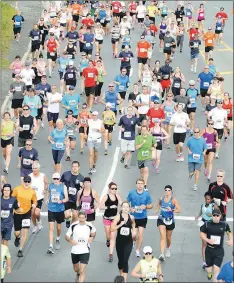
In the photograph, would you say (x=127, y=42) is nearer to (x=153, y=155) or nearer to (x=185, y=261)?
(x=153, y=155)

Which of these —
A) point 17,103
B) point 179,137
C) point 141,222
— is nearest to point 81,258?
point 141,222

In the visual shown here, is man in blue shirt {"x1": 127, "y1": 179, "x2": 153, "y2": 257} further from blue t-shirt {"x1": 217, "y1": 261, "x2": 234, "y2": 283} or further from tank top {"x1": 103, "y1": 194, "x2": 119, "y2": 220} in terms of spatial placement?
blue t-shirt {"x1": 217, "y1": 261, "x2": 234, "y2": 283}

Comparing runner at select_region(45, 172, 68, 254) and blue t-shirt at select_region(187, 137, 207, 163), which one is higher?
blue t-shirt at select_region(187, 137, 207, 163)

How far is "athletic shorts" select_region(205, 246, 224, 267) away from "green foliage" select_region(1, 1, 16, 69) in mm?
19099

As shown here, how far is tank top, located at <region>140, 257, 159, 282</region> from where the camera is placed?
48.3ft

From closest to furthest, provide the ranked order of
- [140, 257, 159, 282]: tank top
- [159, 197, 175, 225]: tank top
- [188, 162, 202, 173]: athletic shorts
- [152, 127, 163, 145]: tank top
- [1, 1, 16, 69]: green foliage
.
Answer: [140, 257, 159, 282]: tank top
[159, 197, 175, 225]: tank top
[188, 162, 202, 173]: athletic shorts
[152, 127, 163, 145]: tank top
[1, 1, 16, 69]: green foliage

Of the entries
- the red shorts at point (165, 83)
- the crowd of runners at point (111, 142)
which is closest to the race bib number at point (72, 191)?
the crowd of runners at point (111, 142)

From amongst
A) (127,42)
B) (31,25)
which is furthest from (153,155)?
(31,25)

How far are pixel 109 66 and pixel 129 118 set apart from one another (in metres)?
12.6

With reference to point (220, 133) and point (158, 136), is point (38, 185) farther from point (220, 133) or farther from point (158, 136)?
point (220, 133)

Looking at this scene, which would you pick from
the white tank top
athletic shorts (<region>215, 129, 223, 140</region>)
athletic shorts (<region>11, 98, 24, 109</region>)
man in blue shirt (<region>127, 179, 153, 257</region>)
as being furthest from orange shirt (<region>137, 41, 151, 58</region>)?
man in blue shirt (<region>127, 179, 153, 257</region>)

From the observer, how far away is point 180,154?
78.0 ft

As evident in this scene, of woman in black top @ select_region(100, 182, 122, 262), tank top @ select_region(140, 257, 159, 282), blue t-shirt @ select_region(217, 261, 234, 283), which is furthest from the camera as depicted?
woman in black top @ select_region(100, 182, 122, 262)

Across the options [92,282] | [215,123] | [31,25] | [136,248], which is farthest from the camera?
[31,25]
